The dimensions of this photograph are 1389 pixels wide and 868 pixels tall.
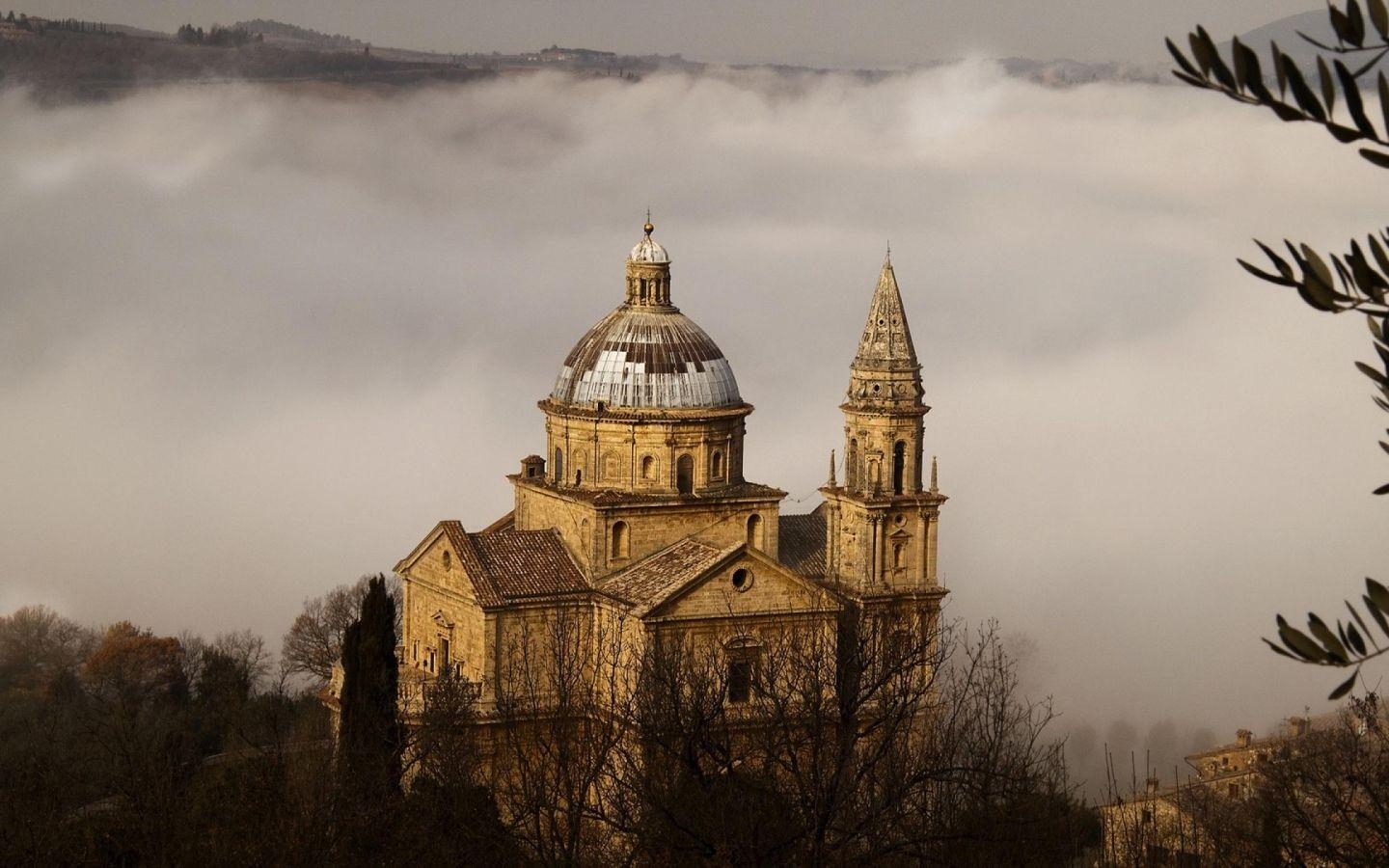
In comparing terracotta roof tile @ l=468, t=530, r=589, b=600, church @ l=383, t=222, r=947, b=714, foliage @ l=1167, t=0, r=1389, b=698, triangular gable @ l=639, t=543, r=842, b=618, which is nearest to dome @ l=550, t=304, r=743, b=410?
church @ l=383, t=222, r=947, b=714

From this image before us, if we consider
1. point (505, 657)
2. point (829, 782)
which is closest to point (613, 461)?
point (505, 657)

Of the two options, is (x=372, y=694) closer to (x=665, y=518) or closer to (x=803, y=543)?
(x=665, y=518)

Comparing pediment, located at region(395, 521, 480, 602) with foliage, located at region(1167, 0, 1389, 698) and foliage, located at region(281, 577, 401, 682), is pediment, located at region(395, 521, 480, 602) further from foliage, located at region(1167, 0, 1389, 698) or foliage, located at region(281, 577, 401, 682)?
foliage, located at region(1167, 0, 1389, 698)

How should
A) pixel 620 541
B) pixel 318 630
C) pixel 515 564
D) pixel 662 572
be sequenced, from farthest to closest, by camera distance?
pixel 318 630, pixel 620 541, pixel 515 564, pixel 662 572

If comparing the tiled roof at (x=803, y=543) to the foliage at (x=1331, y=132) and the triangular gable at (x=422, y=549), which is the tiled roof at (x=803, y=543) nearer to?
the triangular gable at (x=422, y=549)

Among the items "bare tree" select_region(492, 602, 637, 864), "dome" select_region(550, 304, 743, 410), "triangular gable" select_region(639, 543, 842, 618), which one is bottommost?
"bare tree" select_region(492, 602, 637, 864)

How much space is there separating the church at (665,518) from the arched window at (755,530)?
0.14 feet

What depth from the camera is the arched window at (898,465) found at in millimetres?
46344

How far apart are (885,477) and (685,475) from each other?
4243 mm

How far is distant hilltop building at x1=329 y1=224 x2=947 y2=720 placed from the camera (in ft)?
142

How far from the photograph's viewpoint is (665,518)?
45219mm

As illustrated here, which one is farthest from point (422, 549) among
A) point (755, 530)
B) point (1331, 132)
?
point (1331, 132)

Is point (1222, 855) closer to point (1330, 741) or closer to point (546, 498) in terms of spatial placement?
point (1330, 741)

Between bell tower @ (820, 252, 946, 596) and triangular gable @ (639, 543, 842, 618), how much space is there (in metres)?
3.37
